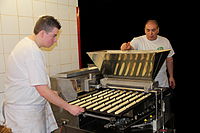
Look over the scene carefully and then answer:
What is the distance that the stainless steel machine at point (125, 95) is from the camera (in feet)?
4.50

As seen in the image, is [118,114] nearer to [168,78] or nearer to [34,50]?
[34,50]

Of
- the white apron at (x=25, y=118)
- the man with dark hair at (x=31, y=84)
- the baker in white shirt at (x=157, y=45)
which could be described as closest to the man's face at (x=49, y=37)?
the man with dark hair at (x=31, y=84)

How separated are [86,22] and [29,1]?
0.90m

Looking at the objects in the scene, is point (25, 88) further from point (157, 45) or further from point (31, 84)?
point (157, 45)

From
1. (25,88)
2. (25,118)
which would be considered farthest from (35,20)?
(25,118)

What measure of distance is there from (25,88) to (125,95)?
2.38 feet

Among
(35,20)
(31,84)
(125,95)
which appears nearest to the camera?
(31,84)

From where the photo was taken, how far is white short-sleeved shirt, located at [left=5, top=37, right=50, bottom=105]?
1.31 meters

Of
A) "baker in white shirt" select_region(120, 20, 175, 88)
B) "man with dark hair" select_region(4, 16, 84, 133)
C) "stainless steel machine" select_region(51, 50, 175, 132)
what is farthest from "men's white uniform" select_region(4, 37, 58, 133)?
"baker in white shirt" select_region(120, 20, 175, 88)

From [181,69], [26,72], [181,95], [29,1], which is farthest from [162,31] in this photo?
[26,72]

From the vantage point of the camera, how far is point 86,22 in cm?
278

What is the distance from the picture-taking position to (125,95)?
5.32ft

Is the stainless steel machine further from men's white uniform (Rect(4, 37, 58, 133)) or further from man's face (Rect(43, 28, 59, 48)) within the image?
man's face (Rect(43, 28, 59, 48))

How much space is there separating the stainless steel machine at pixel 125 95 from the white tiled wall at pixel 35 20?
0.66m
